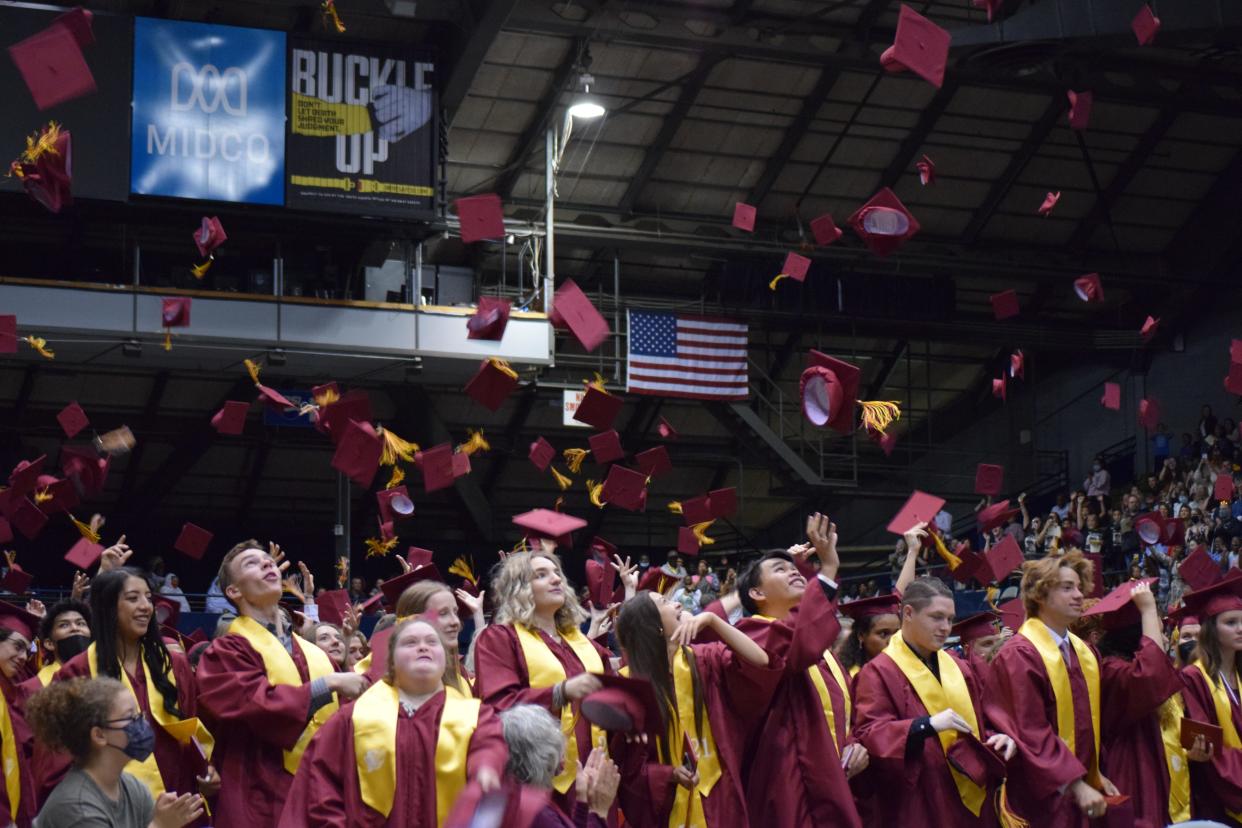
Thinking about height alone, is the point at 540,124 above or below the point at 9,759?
above

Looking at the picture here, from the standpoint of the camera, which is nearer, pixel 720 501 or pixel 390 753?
pixel 390 753

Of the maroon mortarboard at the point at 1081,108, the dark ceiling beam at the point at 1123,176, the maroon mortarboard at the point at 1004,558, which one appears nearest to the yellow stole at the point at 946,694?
the maroon mortarboard at the point at 1004,558

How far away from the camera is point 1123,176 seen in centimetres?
2400

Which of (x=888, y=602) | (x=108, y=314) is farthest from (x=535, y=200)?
(x=888, y=602)

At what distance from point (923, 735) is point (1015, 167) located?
1829cm

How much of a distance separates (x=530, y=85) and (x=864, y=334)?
6.89 metres

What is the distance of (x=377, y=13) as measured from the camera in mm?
19328

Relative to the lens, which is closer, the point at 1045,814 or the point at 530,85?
the point at 1045,814

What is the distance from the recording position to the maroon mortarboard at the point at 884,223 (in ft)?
56.2

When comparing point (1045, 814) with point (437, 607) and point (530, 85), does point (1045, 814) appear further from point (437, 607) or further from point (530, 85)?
point (530, 85)

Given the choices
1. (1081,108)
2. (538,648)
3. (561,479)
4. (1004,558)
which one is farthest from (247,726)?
(1081,108)

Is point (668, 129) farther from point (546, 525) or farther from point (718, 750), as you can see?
point (718, 750)

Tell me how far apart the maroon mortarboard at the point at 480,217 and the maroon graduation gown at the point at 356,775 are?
38.0 ft

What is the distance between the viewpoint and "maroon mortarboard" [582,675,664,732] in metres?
5.20
